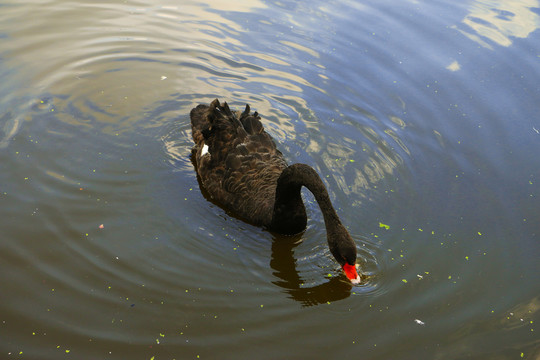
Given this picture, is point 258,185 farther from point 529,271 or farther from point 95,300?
point 529,271

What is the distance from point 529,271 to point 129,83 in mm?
5839

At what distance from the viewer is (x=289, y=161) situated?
6.66 m

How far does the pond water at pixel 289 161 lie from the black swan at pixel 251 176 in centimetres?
23

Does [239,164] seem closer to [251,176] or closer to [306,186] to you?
[251,176]

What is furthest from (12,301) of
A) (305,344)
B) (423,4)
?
(423,4)

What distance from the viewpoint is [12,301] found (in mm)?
4453

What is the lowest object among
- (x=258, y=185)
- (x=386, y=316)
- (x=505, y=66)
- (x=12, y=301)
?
(x=12, y=301)

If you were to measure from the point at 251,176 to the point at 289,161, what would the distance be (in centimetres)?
103

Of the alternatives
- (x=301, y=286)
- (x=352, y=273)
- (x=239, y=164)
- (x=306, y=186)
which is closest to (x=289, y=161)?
(x=239, y=164)

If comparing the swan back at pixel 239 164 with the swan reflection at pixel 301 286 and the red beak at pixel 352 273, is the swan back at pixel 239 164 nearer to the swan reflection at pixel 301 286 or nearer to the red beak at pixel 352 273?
the swan reflection at pixel 301 286

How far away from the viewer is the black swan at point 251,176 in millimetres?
5121

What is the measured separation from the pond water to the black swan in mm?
235

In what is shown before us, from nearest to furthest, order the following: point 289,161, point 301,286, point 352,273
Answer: point 352,273 → point 301,286 → point 289,161

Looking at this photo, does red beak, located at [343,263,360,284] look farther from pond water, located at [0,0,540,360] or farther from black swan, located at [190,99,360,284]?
pond water, located at [0,0,540,360]
